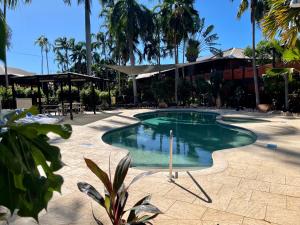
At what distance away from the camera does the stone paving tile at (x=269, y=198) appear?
3.83 metres

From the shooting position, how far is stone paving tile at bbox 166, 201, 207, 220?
349 centimetres

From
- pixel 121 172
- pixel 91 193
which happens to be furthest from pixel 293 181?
pixel 91 193

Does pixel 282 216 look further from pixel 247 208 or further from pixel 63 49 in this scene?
pixel 63 49

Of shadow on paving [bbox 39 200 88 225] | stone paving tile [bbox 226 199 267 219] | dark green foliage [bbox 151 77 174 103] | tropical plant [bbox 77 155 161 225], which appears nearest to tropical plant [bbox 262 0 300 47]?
stone paving tile [bbox 226 199 267 219]

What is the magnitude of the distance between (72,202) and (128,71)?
18.3m

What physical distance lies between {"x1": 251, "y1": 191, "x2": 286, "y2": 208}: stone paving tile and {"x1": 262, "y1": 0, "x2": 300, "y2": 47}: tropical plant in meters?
4.32

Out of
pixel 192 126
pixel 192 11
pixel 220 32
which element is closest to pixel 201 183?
pixel 192 126

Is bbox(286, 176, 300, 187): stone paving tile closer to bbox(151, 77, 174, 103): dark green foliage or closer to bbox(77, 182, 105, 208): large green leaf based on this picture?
bbox(77, 182, 105, 208): large green leaf

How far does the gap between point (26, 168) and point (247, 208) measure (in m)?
3.27

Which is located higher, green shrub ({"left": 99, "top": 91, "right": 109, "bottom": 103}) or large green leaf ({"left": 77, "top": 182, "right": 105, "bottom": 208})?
green shrub ({"left": 99, "top": 91, "right": 109, "bottom": 103})

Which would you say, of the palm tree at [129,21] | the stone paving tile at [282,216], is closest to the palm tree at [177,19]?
the palm tree at [129,21]

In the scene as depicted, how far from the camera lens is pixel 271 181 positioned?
471 cm

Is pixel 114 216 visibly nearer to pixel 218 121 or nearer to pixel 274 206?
pixel 274 206

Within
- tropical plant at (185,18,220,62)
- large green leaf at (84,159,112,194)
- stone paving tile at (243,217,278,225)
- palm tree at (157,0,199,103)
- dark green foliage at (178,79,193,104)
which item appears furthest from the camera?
tropical plant at (185,18,220,62)
